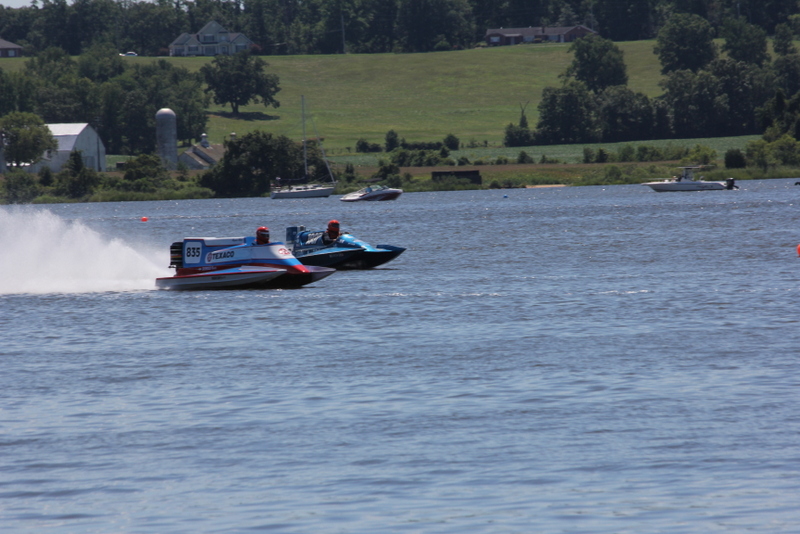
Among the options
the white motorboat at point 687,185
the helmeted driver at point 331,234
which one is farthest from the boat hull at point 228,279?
the white motorboat at point 687,185

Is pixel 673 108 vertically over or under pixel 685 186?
over

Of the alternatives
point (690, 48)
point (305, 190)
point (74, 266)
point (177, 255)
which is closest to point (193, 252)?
point (177, 255)

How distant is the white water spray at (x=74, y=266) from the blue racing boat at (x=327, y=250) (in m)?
4.45

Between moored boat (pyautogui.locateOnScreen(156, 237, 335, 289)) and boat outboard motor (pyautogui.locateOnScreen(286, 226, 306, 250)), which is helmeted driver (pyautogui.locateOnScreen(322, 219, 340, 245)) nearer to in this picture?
boat outboard motor (pyautogui.locateOnScreen(286, 226, 306, 250))

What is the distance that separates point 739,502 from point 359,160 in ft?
463

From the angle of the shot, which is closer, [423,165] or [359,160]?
[423,165]

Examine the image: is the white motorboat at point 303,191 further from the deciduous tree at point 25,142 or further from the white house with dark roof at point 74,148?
the deciduous tree at point 25,142

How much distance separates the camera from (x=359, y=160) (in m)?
151

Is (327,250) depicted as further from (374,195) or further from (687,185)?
(374,195)

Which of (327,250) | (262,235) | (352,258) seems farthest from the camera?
(352,258)

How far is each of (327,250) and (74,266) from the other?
29.3ft

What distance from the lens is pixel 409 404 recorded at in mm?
16344

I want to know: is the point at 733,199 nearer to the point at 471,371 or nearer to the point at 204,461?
the point at 471,371

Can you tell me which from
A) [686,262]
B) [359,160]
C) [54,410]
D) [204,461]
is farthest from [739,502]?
[359,160]
